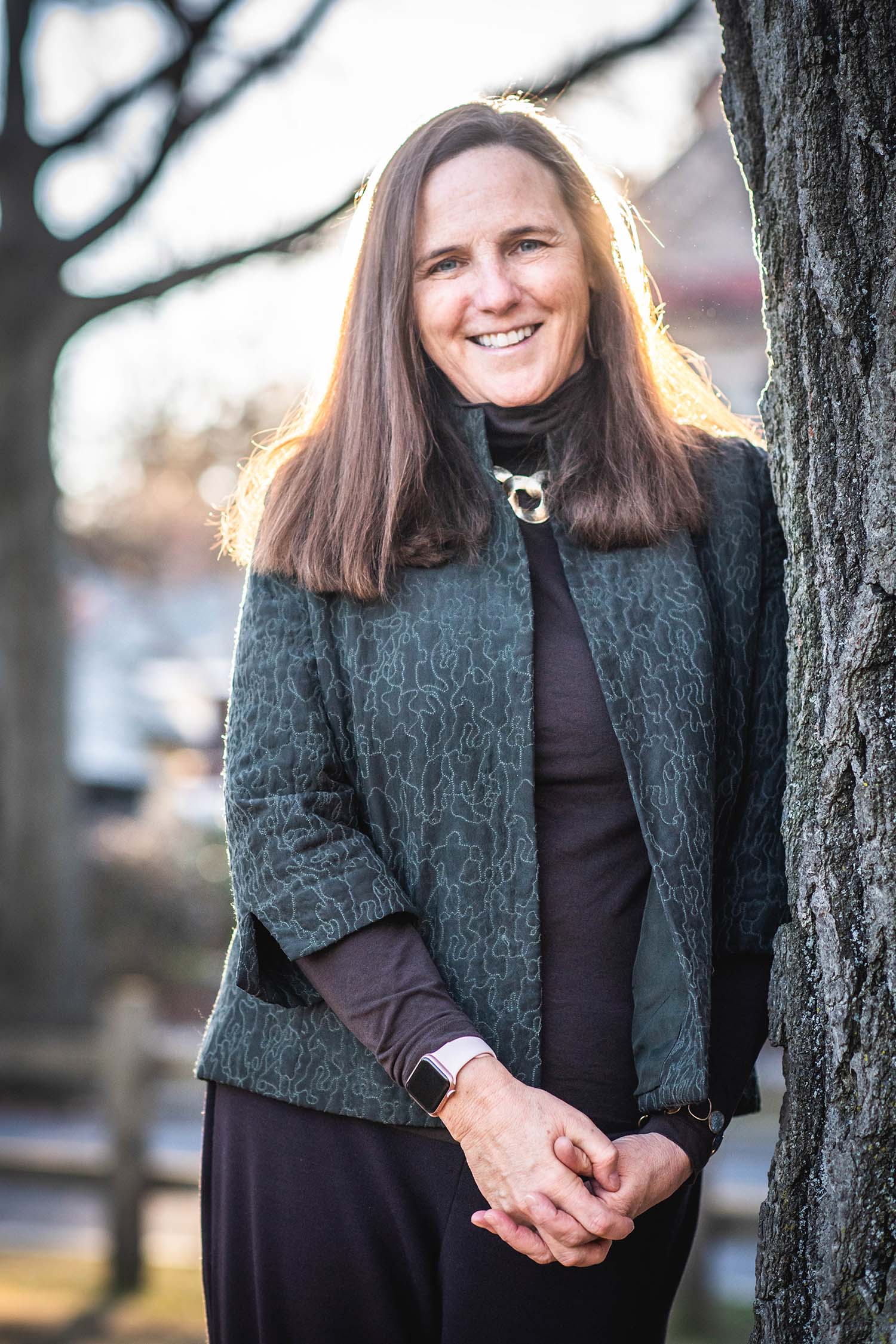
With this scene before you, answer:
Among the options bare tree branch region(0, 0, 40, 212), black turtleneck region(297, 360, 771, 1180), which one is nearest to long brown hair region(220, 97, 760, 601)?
black turtleneck region(297, 360, 771, 1180)

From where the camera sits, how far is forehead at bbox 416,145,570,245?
1.88 metres

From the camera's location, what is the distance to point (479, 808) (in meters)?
1.74

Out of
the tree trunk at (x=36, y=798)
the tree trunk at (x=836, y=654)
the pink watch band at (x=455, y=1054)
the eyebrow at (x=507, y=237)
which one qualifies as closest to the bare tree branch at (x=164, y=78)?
Answer: the tree trunk at (x=36, y=798)

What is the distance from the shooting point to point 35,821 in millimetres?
8891

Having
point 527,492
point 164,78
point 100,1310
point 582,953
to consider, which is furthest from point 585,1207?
point 164,78

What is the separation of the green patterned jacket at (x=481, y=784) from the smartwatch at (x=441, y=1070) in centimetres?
12

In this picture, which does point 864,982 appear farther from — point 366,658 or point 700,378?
point 700,378

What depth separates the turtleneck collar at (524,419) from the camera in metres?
1.93

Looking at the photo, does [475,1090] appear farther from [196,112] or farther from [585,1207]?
[196,112]

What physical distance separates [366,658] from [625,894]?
1.58 feet

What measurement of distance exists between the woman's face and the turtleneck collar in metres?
0.02

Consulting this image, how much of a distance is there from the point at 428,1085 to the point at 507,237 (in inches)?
46.8

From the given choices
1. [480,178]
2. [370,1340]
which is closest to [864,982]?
[370,1340]

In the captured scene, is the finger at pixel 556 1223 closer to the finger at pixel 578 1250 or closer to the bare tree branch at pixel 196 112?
the finger at pixel 578 1250
